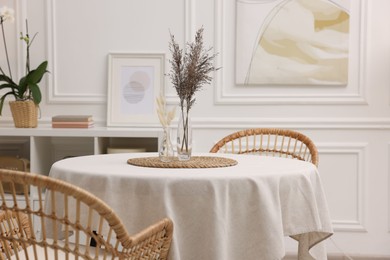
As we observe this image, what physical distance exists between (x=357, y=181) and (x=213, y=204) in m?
2.27

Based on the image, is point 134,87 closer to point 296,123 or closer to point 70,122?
point 70,122

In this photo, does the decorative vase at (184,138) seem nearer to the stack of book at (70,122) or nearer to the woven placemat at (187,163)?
the woven placemat at (187,163)

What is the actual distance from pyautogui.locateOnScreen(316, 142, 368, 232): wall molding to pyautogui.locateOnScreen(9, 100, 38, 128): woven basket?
6.23ft

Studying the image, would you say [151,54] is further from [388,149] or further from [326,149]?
[388,149]

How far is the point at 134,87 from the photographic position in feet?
13.1

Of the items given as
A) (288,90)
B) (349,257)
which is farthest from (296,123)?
(349,257)

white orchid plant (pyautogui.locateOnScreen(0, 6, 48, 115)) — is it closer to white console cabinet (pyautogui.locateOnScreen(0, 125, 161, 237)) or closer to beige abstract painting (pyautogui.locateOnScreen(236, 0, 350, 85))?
white console cabinet (pyautogui.locateOnScreen(0, 125, 161, 237))

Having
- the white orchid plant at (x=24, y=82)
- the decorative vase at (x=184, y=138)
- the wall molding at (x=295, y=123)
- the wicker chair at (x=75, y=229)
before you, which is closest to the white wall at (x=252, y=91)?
the wall molding at (x=295, y=123)

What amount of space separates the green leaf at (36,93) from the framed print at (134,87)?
1.51ft

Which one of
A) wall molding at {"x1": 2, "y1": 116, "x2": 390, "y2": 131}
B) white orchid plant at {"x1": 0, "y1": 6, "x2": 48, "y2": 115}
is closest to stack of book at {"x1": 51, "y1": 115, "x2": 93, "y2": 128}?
white orchid plant at {"x1": 0, "y1": 6, "x2": 48, "y2": 115}

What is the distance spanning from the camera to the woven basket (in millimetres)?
3797

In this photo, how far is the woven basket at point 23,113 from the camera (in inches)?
149

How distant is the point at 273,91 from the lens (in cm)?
397

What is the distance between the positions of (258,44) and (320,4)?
1.60 ft
